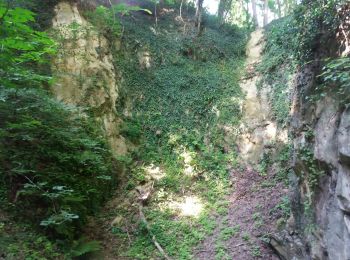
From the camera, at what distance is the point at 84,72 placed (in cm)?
1067

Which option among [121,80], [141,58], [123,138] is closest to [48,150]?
[123,138]

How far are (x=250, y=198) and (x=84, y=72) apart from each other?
728 centimetres

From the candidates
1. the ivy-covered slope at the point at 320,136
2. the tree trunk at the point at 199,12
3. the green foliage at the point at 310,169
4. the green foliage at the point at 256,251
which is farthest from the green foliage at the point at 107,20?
the green foliage at the point at 256,251

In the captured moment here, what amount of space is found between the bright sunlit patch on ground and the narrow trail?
2.40 feet

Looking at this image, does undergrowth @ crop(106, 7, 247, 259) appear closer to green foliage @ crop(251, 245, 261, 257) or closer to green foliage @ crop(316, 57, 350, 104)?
green foliage @ crop(251, 245, 261, 257)

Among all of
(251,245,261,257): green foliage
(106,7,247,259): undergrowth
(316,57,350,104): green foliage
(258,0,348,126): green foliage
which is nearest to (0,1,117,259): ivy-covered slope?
(106,7,247,259): undergrowth

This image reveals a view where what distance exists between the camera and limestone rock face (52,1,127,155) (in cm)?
1016

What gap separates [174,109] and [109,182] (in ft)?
15.0

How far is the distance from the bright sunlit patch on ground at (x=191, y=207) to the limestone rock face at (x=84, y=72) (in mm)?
2961

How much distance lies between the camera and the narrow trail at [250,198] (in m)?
7.58

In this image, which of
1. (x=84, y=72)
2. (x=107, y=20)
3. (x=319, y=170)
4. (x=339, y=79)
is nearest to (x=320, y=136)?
(x=319, y=170)

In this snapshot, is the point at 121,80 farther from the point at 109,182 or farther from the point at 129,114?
the point at 109,182

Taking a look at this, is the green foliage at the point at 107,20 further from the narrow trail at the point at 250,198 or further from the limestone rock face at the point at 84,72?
the narrow trail at the point at 250,198

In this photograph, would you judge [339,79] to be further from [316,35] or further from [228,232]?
[228,232]
